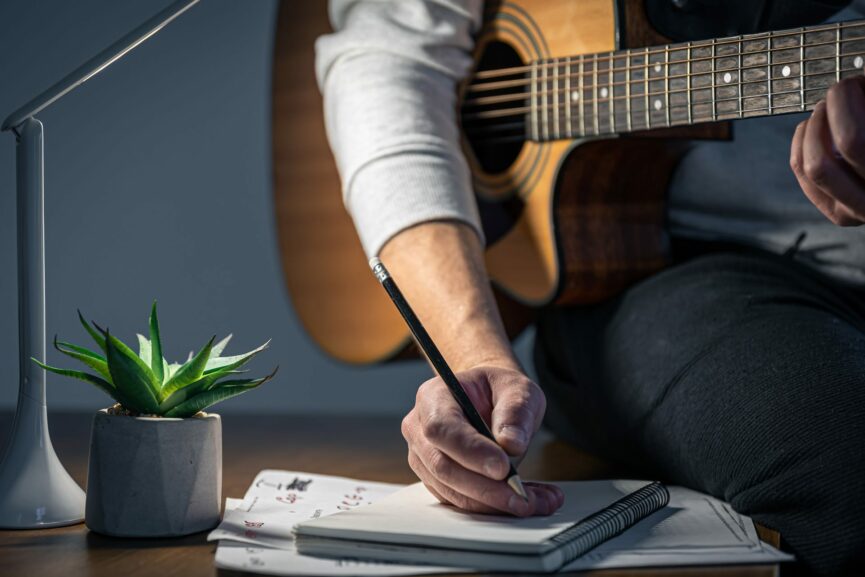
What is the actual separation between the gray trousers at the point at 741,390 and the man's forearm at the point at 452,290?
17 cm

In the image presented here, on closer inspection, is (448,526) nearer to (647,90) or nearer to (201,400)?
(201,400)

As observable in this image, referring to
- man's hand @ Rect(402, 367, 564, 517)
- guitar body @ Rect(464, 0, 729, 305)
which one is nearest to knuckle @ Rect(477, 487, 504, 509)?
man's hand @ Rect(402, 367, 564, 517)

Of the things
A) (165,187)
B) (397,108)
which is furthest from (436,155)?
(165,187)

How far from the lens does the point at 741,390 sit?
0.87 m

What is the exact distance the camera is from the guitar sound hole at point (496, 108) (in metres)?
1.25

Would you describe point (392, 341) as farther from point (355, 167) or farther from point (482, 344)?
point (482, 344)

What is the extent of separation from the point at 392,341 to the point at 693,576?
886 millimetres

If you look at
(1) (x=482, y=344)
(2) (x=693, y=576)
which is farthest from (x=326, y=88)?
(2) (x=693, y=576)

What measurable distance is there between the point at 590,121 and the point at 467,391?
0.46 metres

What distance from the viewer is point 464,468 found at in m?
0.69

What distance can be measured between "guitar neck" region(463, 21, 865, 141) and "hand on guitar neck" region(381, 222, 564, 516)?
0.73 feet

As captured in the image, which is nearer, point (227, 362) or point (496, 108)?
point (227, 362)

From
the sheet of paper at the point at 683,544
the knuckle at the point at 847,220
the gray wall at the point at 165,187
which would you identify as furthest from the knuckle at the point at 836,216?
the gray wall at the point at 165,187

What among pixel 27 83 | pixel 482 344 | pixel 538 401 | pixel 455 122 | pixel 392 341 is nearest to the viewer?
pixel 538 401
